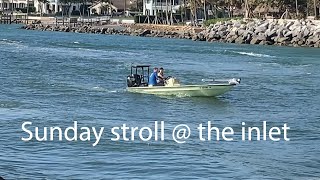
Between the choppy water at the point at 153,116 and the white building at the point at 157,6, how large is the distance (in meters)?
76.8

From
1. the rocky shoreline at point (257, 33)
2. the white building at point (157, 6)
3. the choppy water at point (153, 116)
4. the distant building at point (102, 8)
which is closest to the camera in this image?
the choppy water at point (153, 116)

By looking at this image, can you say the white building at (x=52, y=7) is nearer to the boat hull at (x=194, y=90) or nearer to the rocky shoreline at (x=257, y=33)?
the rocky shoreline at (x=257, y=33)

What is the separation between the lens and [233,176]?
20.3 metres

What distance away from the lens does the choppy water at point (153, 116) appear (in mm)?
20891

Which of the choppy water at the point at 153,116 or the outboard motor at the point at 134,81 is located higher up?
the outboard motor at the point at 134,81

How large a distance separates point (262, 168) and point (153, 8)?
117m

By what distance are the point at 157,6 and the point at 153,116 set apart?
353 feet

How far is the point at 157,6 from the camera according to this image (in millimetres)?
136250

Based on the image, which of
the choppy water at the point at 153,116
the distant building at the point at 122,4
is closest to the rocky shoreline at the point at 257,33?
the choppy water at the point at 153,116

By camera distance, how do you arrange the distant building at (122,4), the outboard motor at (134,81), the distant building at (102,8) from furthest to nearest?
the distant building at (122,4) < the distant building at (102,8) < the outboard motor at (134,81)

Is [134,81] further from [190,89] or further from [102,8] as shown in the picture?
[102,8]

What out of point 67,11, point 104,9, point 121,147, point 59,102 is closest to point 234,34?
point 59,102

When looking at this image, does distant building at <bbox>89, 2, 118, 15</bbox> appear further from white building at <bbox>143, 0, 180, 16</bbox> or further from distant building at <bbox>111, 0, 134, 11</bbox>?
white building at <bbox>143, 0, 180, 16</bbox>

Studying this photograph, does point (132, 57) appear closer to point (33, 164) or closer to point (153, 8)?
point (33, 164)
